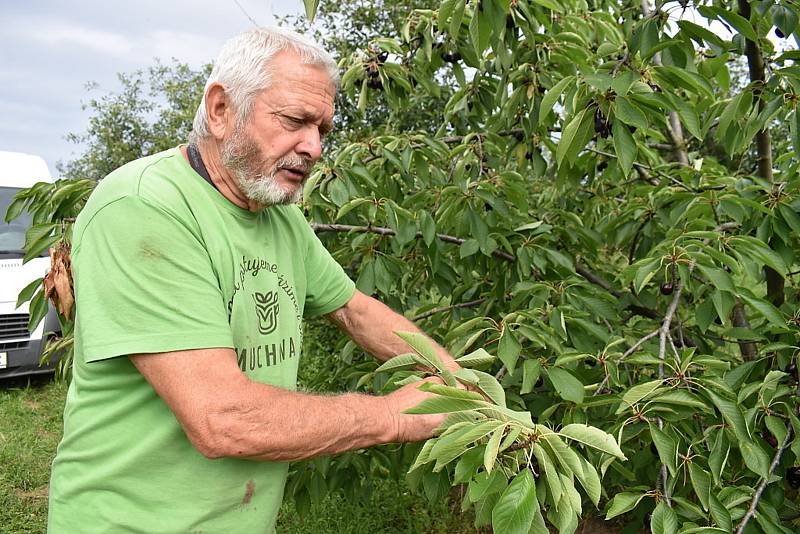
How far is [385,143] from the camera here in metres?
3.11

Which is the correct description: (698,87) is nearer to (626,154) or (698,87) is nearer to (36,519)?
(626,154)

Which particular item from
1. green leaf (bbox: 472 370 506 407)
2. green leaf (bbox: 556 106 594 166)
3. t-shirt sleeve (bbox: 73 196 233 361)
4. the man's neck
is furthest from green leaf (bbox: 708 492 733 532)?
the man's neck

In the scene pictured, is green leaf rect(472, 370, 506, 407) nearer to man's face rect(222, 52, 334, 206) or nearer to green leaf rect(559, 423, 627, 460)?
green leaf rect(559, 423, 627, 460)

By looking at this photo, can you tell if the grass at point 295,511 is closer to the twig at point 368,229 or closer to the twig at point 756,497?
the twig at point 368,229

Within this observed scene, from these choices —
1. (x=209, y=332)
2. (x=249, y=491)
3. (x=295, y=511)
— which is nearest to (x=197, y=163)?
(x=209, y=332)

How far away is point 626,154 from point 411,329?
0.78 m

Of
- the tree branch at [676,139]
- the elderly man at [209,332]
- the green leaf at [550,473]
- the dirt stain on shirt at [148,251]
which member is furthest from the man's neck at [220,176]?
the tree branch at [676,139]

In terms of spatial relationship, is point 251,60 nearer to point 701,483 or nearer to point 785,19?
point 701,483

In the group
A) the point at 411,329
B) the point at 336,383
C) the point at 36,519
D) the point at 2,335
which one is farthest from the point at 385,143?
the point at 2,335

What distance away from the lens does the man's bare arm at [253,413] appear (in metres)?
1.41

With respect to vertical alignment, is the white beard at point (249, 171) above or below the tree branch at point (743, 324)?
above

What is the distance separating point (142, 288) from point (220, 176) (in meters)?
0.42

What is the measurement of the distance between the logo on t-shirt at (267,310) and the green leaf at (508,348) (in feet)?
2.01

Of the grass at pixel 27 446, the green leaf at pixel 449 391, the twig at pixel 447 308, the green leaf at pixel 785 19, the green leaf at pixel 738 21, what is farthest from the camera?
the grass at pixel 27 446
